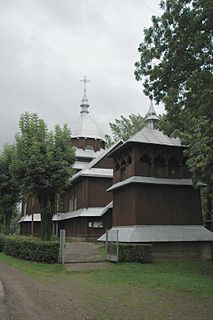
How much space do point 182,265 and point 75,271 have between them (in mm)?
6469

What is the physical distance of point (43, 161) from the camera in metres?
21.8

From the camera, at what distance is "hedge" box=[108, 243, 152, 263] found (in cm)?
1877

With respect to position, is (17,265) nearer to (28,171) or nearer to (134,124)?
(28,171)

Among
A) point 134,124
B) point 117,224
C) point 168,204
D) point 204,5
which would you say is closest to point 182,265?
point 168,204

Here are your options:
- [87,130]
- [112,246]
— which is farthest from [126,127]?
[112,246]

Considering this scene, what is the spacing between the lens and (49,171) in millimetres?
21781

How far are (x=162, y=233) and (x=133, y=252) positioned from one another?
114 inches

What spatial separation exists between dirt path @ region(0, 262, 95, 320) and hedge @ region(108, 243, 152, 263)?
6.35 m

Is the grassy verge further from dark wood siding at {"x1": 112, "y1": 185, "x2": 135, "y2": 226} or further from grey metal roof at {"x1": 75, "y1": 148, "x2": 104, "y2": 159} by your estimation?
grey metal roof at {"x1": 75, "y1": 148, "x2": 104, "y2": 159}

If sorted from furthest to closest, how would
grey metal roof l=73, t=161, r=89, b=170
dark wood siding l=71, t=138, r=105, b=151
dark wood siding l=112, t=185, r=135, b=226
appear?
dark wood siding l=71, t=138, r=105, b=151, grey metal roof l=73, t=161, r=89, b=170, dark wood siding l=112, t=185, r=135, b=226

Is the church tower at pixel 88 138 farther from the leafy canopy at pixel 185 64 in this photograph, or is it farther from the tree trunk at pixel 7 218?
the leafy canopy at pixel 185 64

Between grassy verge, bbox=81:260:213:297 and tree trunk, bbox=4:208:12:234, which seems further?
tree trunk, bbox=4:208:12:234

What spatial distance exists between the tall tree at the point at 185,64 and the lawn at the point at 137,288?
5363mm

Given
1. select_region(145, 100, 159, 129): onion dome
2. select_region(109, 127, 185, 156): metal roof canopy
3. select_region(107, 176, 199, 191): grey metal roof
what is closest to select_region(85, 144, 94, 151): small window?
select_region(145, 100, 159, 129): onion dome
